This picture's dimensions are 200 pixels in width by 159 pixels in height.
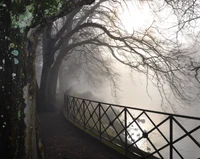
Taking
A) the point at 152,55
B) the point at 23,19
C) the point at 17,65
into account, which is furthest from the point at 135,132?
the point at 23,19

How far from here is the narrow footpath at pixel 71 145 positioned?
5.75 m

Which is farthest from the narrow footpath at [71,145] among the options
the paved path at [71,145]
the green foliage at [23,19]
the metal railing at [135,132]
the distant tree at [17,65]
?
the green foliage at [23,19]

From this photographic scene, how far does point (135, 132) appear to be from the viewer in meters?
18.9

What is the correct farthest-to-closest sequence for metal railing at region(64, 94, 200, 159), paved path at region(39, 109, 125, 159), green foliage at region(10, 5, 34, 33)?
paved path at region(39, 109, 125, 159) → metal railing at region(64, 94, 200, 159) → green foliage at region(10, 5, 34, 33)

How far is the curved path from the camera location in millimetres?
5747

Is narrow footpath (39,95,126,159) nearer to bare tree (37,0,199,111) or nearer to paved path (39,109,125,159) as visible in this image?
paved path (39,109,125,159)

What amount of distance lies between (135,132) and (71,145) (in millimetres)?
13411

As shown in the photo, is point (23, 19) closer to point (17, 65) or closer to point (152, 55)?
point (17, 65)

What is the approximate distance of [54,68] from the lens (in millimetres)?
13719

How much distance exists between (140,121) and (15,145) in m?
21.4

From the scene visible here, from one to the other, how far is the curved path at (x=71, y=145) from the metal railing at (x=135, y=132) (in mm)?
240

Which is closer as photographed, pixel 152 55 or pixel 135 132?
pixel 152 55

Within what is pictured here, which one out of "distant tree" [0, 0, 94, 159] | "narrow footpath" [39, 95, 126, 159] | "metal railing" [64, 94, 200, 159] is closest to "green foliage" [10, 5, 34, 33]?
"distant tree" [0, 0, 94, 159]

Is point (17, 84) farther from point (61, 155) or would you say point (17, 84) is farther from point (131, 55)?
point (131, 55)
